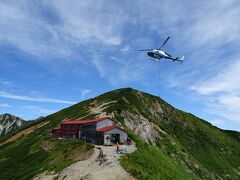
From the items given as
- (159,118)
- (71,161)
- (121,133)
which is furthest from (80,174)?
(159,118)

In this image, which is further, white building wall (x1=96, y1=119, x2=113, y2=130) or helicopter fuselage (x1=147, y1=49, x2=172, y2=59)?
white building wall (x1=96, y1=119, x2=113, y2=130)

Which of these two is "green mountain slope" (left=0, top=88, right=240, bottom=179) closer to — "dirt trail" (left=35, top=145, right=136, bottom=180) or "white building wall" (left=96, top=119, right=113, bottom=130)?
"dirt trail" (left=35, top=145, right=136, bottom=180)

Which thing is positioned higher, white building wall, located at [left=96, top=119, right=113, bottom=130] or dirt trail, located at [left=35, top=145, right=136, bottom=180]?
white building wall, located at [left=96, top=119, right=113, bottom=130]

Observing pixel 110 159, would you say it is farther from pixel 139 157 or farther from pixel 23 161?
pixel 23 161

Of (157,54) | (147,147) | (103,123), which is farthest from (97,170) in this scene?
(157,54)

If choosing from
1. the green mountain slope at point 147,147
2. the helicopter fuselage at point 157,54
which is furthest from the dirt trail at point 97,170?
the helicopter fuselage at point 157,54

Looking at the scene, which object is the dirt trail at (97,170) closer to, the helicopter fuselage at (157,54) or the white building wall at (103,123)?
the white building wall at (103,123)

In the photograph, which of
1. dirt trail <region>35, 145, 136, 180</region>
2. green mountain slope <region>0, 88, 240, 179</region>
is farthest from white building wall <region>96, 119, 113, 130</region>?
dirt trail <region>35, 145, 136, 180</region>
